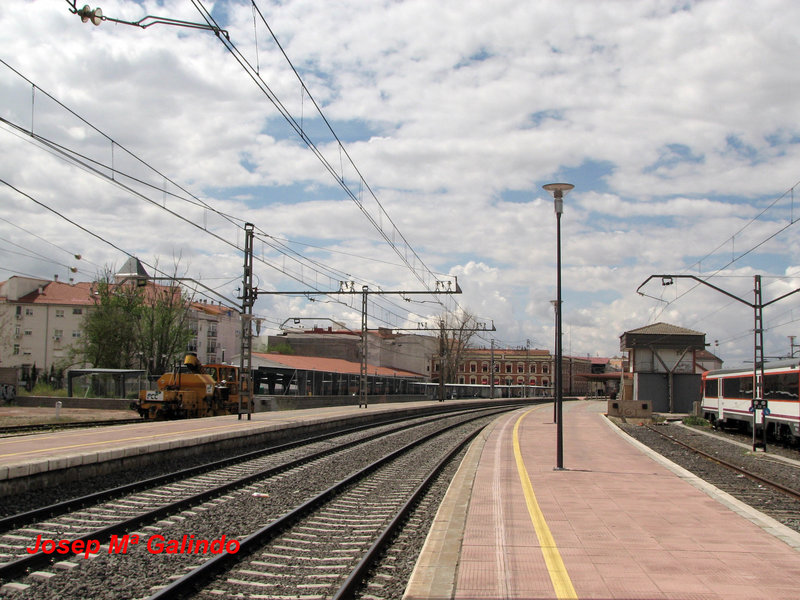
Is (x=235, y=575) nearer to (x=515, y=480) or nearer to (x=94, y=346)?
(x=515, y=480)

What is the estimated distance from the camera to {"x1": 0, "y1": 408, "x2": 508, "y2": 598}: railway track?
652 centimetres

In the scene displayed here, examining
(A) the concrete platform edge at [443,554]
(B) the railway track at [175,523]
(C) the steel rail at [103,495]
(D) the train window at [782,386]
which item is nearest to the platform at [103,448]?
(C) the steel rail at [103,495]

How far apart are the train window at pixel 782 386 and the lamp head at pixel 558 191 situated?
13.1 meters

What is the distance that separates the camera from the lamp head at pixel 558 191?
14352 mm

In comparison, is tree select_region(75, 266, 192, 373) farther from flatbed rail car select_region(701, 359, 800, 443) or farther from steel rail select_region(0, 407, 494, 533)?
steel rail select_region(0, 407, 494, 533)

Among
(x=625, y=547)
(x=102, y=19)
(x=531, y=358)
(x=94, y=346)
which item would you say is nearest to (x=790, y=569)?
(x=625, y=547)

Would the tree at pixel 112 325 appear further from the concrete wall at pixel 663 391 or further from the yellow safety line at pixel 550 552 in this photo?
the yellow safety line at pixel 550 552

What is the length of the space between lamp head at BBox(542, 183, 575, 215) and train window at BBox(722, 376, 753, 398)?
17852mm

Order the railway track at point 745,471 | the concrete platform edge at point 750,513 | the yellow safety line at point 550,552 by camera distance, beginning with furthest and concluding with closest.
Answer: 1. the railway track at point 745,471
2. the concrete platform edge at point 750,513
3. the yellow safety line at point 550,552

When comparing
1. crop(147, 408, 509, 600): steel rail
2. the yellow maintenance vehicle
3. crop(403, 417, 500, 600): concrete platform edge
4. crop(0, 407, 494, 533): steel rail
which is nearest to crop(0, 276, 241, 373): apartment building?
the yellow maintenance vehicle

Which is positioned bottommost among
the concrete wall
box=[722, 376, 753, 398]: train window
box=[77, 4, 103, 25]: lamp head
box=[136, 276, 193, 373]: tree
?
the concrete wall

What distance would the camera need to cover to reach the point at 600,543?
7402 mm

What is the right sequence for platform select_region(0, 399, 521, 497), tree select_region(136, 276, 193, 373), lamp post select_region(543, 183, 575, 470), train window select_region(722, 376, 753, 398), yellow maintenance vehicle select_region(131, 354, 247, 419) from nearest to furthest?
platform select_region(0, 399, 521, 497), lamp post select_region(543, 183, 575, 470), train window select_region(722, 376, 753, 398), yellow maintenance vehicle select_region(131, 354, 247, 419), tree select_region(136, 276, 193, 373)

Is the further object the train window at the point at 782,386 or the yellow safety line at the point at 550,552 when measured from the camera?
the train window at the point at 782,386
